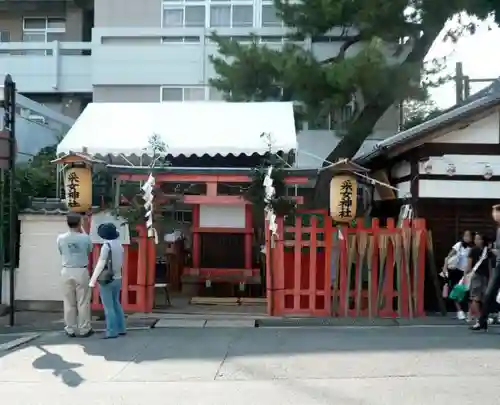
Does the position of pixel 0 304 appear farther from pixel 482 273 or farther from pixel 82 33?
pixel 82 33

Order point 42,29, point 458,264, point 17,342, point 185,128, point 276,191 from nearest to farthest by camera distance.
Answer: point 17,342, point 458,264, point 276,191, point 185,128, point 42,29

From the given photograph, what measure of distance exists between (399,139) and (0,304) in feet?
25.0

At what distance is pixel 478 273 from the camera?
1062cm

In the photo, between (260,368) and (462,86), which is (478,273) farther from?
(462,86)

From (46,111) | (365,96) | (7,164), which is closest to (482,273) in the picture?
(365,96)

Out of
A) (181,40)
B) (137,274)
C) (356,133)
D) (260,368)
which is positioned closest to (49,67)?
(181,40)

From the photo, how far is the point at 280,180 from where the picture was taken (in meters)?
11.5

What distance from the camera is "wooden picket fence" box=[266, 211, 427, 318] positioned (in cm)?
1116

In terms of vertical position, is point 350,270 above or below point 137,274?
above

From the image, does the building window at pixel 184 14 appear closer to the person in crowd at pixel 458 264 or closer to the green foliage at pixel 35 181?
the green foliage at pixel 35 181

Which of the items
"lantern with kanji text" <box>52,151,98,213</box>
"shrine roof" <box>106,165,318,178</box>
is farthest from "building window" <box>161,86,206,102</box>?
"lantern with kanji text" <box>52,151,98,213</box>

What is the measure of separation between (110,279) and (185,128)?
4.93m

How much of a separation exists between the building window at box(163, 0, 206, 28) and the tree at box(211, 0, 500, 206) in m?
4.77

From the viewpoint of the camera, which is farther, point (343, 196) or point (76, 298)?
point (343, 196)
